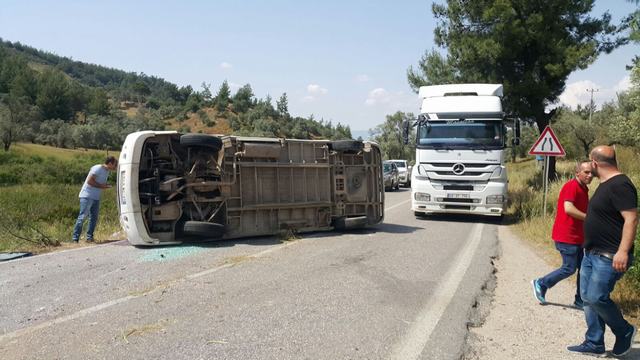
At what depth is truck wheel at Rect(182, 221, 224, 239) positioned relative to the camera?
8742mm

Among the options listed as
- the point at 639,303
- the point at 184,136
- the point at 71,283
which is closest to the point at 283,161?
the point at 184,136

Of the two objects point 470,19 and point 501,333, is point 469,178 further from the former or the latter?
point 470,19

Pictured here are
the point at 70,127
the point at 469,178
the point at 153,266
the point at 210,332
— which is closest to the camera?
the point at 210,332

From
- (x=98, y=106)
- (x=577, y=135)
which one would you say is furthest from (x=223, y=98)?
(x=577, y=135)

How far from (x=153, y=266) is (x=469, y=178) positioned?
891cm

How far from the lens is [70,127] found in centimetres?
7988

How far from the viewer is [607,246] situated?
13.9 ft

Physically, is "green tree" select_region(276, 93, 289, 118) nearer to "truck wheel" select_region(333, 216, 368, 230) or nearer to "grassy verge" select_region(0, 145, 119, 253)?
"grassy verge" select_region(0, 145, 119, 253)

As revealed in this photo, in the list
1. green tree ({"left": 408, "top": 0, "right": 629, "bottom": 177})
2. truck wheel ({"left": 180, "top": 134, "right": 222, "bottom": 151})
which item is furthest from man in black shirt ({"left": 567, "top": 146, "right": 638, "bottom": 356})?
green tree ({"left": 408, "top": 0, "right": 629, "bottom": 177})

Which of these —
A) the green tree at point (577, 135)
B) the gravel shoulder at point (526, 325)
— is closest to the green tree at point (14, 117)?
the green tree at point (577, 135)

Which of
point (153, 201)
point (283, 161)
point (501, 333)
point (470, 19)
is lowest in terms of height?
point (501, 333)

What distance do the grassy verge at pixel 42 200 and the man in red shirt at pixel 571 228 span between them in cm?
820

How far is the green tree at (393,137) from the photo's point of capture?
6944 cm

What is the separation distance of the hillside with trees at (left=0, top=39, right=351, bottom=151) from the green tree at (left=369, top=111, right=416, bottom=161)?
10.8m
